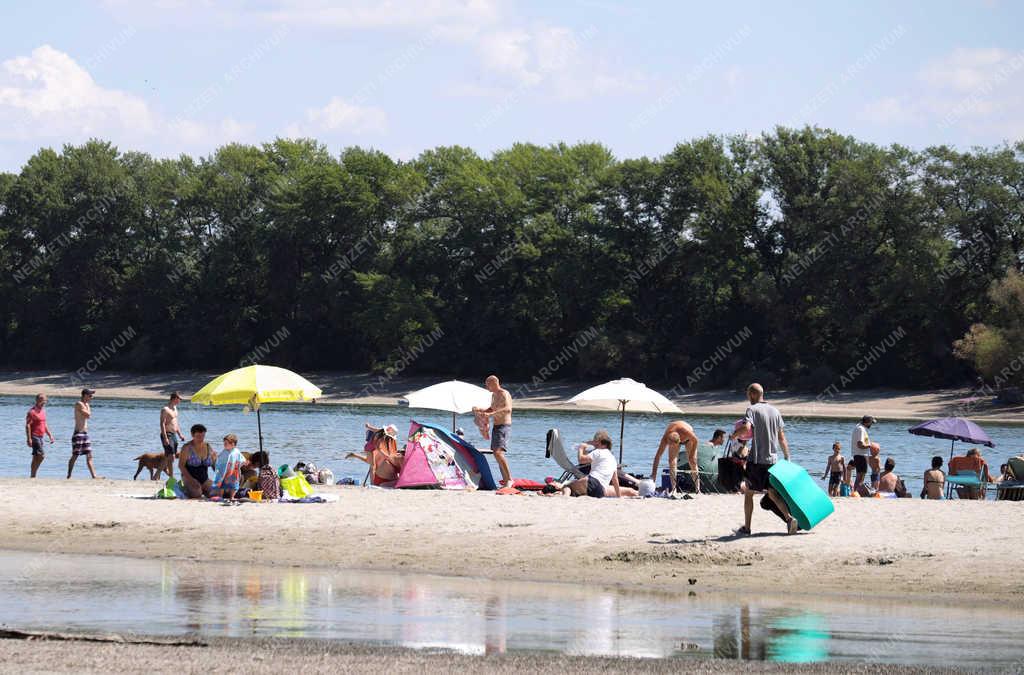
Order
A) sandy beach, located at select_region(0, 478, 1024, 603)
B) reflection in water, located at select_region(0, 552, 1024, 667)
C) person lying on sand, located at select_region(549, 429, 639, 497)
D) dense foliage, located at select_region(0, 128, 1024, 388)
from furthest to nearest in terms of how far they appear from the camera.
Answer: dense foliage, located at select_region(0, 128, 1024, 388) → person lying on sand, located at select_region(549, 429, 639, 497) → sandy beach, located at select_region(0, 478, 1024, 603) → reflection in water, located at select_region(0, 552, 1024, 667)

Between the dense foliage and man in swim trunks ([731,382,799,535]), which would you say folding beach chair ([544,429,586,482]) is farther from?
the dense foliage

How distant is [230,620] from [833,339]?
59.0 meters

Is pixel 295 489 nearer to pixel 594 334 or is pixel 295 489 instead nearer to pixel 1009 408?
pixel 1009 408

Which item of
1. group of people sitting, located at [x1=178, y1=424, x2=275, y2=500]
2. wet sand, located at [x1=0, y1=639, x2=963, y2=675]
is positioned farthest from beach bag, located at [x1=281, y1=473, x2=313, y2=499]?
wet sand, located at [x1=0, y1=639, x2=963, y2=675]

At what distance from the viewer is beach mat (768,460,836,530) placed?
52.1 feet

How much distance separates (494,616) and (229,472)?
8.23 metres

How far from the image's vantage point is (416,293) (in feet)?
256

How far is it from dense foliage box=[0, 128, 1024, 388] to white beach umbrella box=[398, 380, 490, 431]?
40.7 m

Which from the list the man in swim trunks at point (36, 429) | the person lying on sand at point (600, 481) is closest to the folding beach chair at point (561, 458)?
the person lying on sand at point (600, 481)

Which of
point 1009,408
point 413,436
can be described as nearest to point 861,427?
point 413,436

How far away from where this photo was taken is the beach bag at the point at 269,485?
19641mm

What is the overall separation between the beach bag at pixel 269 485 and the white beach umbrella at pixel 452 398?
438 centimetres

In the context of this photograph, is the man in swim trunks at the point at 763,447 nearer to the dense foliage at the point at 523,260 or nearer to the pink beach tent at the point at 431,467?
the pink beach tent at the point at 431,467

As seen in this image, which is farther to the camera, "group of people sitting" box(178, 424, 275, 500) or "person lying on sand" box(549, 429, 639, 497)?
"person lying on sand" box(549, 429, 639, 497)
